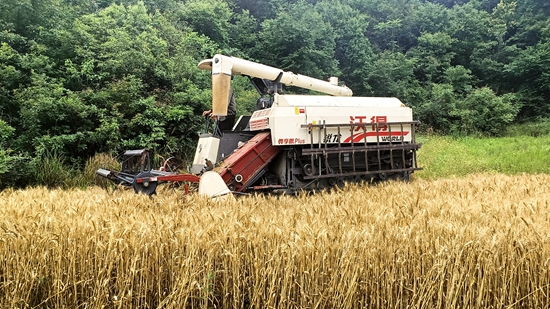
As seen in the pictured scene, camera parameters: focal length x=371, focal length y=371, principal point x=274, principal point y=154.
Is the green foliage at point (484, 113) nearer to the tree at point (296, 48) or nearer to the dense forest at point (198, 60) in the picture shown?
the dense forest at point (198, 60)

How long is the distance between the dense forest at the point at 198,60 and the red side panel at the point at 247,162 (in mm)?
3928

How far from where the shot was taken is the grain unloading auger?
6.23 m

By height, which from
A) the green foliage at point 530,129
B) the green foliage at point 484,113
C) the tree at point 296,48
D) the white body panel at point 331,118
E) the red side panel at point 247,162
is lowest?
the red side panel at point 247,162

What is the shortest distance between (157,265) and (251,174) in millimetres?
3717

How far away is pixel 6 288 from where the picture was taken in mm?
2340

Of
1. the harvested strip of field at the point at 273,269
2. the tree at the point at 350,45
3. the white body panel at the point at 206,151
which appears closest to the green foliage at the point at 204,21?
the tree at the point at 350,45

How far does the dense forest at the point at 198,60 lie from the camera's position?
8758 millimetres

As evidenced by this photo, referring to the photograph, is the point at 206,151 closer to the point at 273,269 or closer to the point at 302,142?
the point at 302,142

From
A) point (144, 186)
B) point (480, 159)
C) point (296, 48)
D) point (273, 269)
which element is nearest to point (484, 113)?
point (480, 159)

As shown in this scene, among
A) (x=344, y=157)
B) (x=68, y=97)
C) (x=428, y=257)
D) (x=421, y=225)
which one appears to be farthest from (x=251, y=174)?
(x=68, y=97)

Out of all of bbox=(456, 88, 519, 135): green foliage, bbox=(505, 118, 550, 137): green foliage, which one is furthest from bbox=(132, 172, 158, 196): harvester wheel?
bbox=(505, 118, 550, 137): green foliage

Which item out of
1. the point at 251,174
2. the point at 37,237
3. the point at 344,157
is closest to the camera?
the point at 37,237

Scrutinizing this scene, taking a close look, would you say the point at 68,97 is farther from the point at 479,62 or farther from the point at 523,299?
the point at 479,62

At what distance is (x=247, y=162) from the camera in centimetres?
607
